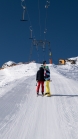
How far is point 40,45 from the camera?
49594 millimetres

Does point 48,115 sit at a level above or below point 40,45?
below

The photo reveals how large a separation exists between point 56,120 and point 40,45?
41.1 metres

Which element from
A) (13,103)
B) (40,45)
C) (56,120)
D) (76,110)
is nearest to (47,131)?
(56,120)

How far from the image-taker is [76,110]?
10242mm

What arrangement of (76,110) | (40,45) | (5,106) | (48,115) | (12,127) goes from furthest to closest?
(40,45) < (5,106) < (76,110) < (48,115) < (12,127)

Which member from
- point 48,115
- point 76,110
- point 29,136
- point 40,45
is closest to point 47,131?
point 29,136

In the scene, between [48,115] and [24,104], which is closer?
[48,115]

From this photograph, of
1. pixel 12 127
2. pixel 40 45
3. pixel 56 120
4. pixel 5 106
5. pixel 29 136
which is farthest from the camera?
pixel 40 45

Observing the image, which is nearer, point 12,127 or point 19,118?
point 12,127

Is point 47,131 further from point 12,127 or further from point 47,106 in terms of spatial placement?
point 47,106

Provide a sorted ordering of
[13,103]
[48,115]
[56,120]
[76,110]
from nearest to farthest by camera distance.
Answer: [56,120], [48,115], [76,110], [13,103]

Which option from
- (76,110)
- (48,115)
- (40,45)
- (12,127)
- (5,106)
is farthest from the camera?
(40,45)

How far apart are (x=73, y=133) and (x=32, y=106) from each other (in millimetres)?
3905

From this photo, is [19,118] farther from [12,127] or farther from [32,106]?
[32,106]
